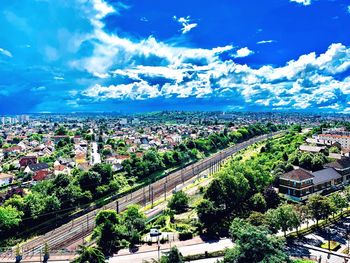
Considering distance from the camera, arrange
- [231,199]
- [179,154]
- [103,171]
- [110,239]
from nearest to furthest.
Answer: [110,239] < [231,199] < [103,171] < [179,154]

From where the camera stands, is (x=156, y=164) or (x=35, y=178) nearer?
(x=35, y=178)

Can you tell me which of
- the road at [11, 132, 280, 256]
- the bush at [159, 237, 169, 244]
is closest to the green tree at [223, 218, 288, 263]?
the bush at [159, 237, 169, 244]

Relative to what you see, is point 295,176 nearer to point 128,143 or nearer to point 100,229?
point 100,229

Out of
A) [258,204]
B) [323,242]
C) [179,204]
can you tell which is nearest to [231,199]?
[258,204]

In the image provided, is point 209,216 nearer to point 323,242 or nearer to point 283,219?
point 283,219

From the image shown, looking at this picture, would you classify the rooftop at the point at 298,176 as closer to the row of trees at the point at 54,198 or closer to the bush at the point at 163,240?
the bush at the point at 163,240

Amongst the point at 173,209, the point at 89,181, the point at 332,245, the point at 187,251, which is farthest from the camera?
the point at 89,181

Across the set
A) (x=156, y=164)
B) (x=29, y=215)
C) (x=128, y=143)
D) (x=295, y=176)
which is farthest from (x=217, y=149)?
(x=29, y=215)

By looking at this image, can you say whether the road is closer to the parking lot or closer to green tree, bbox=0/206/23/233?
green tree, bbox=0/206/23/233
